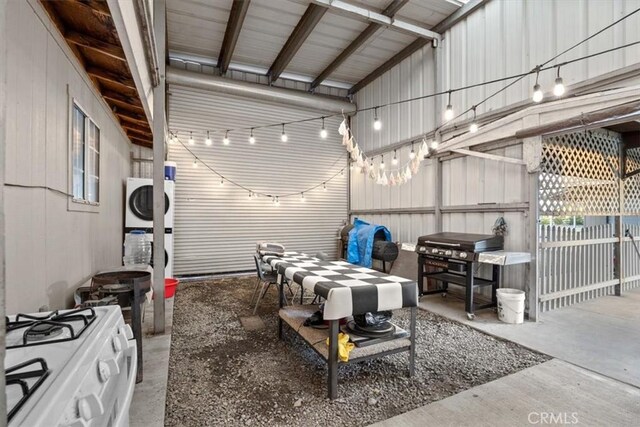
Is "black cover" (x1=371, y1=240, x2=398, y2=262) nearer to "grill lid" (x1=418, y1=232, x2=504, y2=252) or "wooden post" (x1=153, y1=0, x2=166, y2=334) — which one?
"grill lid" (x1=418, y1=232, x2=504, y2=252)

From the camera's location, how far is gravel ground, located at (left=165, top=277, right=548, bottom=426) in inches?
80.5

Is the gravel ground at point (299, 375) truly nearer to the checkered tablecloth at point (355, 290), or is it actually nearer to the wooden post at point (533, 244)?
the checkered tablecloth at point (355, 290)

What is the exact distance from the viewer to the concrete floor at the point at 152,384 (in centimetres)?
195

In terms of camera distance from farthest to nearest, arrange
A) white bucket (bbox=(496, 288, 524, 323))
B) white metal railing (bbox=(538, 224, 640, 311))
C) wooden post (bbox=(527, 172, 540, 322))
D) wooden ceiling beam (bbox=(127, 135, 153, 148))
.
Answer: wooden ceiling beam (bbox=(127, 135, 153, 148)) < white metal railing (bbox=(538, 224, 640, 311)) < wooden post (bbox=(527, 172, 540, 322)) < white bucket (bbox=(496, 288, 524, 323))

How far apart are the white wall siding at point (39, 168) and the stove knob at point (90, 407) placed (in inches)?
57.6

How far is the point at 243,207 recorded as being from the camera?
6.98m

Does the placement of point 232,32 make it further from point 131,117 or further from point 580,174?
point 580,174

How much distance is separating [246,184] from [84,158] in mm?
3915

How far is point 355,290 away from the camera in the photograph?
2.20 metres

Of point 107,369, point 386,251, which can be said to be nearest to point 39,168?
point 107,369

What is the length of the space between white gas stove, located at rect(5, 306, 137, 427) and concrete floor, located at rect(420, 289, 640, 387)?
3530 mm

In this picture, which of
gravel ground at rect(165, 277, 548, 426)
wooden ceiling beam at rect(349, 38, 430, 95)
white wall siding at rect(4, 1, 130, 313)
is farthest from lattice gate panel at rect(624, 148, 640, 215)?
white wall siding at rect(4, 1, 130, 313)

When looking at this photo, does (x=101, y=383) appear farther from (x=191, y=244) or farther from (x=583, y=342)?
(x=191, y=244)

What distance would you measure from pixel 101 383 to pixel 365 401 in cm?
184
